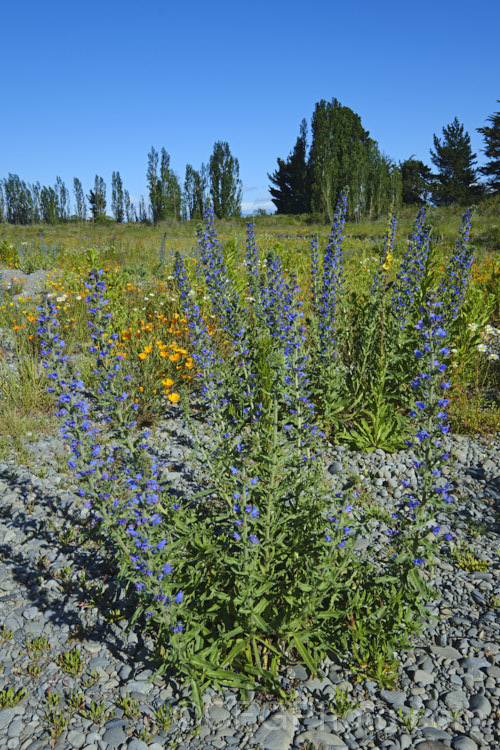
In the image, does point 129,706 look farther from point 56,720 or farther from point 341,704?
point 341,704

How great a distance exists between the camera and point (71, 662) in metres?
2.29

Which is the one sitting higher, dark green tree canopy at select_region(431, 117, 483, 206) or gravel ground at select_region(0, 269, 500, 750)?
dark green tree canopy at select_region(431, 117, 483, 206)

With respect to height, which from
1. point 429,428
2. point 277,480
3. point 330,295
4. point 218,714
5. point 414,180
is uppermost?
point 414,180

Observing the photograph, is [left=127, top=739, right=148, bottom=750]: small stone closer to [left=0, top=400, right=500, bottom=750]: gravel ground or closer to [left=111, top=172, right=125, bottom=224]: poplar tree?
[left=0, top=400, right=500, bottom=750]: gravel ground

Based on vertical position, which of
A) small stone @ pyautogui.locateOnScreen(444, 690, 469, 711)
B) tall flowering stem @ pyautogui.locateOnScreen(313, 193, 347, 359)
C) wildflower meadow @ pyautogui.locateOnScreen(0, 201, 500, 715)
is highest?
tall flowering stem @ pyautogui.locateOnScreen(313, 193, 347, 359)

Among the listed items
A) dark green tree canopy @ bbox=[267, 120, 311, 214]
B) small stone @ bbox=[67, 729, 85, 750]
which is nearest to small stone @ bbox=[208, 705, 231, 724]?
small stone @ bbox=[67, 729, 85, 750]

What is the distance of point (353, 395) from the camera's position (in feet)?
15.2

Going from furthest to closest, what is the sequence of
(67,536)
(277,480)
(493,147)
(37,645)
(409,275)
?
(493,147), (409,275), (277,480), (67,536), (37,645)

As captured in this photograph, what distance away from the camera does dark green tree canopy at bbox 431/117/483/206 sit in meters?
35.5

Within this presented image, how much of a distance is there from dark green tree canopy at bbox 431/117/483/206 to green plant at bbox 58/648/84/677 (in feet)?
132

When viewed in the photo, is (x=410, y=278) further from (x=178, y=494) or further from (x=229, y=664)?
(x=229, y=664)

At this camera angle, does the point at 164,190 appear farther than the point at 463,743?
Yes

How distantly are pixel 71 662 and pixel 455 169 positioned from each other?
42.5 metres

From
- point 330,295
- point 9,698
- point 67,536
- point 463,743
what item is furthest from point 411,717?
point 330,295
